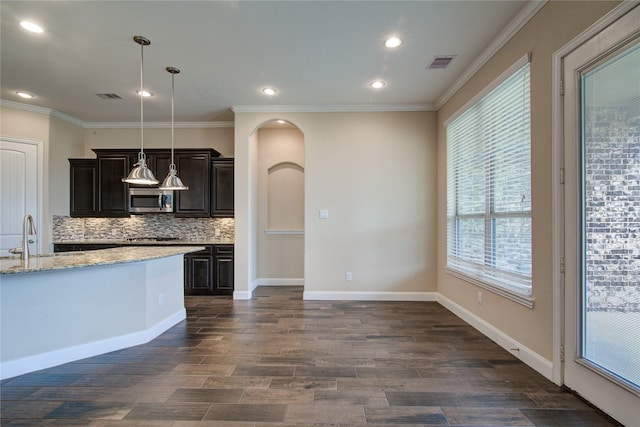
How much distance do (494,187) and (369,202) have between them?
187 centimetres

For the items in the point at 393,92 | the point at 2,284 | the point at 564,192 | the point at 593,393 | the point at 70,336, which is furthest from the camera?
the point at 393,92

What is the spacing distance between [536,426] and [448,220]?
2792 mm

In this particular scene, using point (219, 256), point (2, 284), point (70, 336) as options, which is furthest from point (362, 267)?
point (2, 284)

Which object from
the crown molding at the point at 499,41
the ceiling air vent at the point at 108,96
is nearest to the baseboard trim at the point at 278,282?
the ceiling air vent at the point at 108,96

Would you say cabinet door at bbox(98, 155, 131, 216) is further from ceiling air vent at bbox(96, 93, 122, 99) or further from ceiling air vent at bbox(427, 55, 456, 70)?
ceiling air vent at bbox(427, 55, 456, 70)

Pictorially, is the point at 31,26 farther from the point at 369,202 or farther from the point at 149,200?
the point at 369,202

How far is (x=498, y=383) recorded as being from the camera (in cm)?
228

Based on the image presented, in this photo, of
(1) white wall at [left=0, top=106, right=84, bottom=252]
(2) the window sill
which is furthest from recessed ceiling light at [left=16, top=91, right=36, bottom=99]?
(2) the window sill

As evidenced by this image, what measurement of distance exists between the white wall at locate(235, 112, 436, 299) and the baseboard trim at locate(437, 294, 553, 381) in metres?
0.95

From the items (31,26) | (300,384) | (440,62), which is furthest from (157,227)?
(440,62)

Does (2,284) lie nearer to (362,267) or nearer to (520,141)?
(362,267)

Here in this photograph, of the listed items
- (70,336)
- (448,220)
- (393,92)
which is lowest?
(70,336)

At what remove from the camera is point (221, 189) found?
5156mm

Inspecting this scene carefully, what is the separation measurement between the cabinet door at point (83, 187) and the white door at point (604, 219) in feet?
21.1
